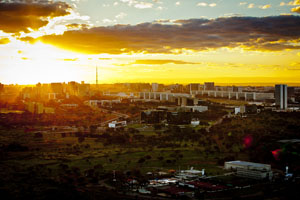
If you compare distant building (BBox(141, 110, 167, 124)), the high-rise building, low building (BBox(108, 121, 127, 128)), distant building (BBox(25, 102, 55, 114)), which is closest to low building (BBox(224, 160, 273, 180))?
low building (BBox(108, 121, 127, 128))

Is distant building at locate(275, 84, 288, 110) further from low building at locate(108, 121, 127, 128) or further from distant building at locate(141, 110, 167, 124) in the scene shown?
low building at locate(108, 121, 127, 128)

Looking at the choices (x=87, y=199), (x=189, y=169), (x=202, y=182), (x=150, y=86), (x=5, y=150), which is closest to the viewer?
(x=87, y=199)

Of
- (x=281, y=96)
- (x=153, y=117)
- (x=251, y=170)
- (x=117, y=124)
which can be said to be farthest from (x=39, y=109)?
(x=251, y=170)

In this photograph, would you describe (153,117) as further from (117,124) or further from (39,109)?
(39,109)

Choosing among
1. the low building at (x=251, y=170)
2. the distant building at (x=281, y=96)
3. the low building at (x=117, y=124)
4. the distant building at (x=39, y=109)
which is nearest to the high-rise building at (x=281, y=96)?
the distant building at (x=281, y=96)

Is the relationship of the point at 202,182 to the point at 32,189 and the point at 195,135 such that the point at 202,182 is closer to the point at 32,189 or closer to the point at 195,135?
the point at 32,189

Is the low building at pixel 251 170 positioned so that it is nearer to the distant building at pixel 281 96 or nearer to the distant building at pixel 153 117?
the distant building at pixel 153 117

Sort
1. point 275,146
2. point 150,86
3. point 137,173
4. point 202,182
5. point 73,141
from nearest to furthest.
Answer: point 202,182 < point 137,173 < point 275,146 < point 73,141 < point 150,86

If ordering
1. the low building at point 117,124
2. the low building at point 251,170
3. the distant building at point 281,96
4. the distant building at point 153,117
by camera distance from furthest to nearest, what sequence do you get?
the distant building at point 281,96
the distant building at point 153,117
the low building at point 117,124
the low building at point 251,170

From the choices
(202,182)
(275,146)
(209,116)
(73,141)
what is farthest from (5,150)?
(209,116)
